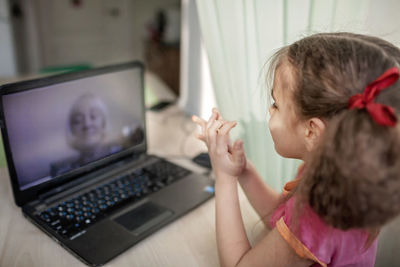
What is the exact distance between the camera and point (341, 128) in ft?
1.68

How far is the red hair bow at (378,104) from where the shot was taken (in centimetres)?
48

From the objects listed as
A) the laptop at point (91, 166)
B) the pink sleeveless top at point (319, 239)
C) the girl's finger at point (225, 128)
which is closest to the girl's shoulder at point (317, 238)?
the pink sleeveless top at point (319, 239)

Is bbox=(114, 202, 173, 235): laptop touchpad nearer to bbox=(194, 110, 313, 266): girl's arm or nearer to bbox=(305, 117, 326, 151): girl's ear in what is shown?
bbox=(194, 110, 313, 266): girl's arm

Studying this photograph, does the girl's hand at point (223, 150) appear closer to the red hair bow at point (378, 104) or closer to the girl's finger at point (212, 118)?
the girl's finger at point (212, 118)

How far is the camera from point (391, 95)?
0.54 m

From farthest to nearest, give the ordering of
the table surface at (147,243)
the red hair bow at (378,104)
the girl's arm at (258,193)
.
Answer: the girl's arm at (258,193) → the table surface at (147,243) → the red hair bow at (378,104)

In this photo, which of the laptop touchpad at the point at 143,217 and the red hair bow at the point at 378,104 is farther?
the laptop touchpad at the point at 143,217

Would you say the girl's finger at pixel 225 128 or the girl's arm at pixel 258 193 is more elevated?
the girl's finger at pixel 225 128

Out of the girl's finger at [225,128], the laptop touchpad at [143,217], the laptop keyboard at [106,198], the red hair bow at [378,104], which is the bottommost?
the laptop touchpad at [143,217]

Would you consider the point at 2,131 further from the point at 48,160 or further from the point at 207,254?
the point at 207,254

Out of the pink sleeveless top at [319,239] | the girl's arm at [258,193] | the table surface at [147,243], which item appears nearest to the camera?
the pink sleeveless top at [319,239]

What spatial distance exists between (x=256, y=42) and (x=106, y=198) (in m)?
0.52

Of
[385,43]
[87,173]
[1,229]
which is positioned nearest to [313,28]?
[385,43]

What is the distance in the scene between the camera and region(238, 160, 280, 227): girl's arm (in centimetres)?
85
